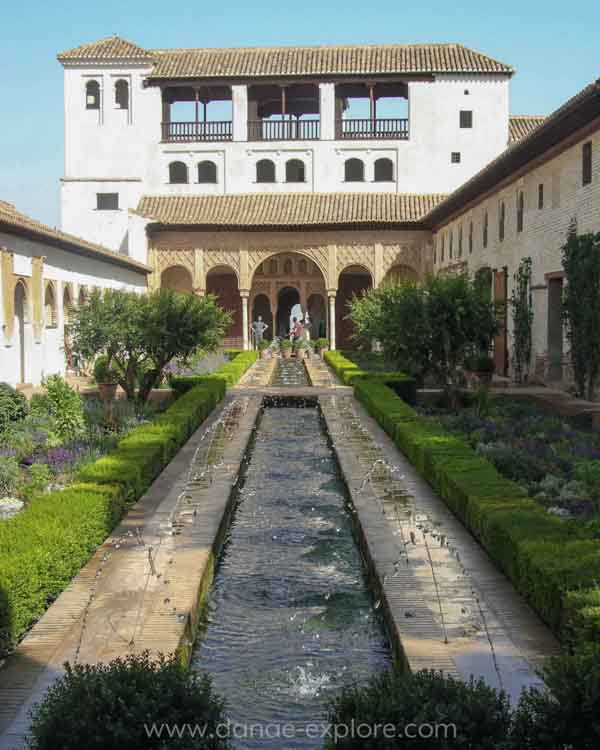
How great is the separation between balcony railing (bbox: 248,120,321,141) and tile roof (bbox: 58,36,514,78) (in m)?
2.17

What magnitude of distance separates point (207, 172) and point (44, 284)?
58.6 feet

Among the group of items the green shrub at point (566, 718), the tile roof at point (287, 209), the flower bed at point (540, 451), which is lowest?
the flower bed at point (540, 451)

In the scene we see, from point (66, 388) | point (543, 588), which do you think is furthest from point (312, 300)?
point (543, 588)

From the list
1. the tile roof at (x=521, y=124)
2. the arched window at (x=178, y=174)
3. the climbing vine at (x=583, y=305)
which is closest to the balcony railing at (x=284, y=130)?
the arched window at (x=178, y=174)

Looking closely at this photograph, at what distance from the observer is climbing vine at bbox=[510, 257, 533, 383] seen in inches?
853

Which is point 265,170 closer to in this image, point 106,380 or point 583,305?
point 106,380

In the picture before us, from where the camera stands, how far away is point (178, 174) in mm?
39656

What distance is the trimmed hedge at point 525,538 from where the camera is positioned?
5.40 metres

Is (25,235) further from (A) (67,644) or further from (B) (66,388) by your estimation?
(A) (67,644)

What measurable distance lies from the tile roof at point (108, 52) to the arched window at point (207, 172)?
455 centimetres

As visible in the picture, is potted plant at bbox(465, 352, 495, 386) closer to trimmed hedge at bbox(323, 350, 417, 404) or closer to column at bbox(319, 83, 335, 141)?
trimmed hedge at bbox(323, 350, 417, 404)

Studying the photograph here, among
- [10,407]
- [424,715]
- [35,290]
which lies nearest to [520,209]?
[35,290]

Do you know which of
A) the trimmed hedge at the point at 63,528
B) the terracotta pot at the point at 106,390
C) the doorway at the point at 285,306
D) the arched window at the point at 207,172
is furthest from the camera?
the doorway at the point at 285,306

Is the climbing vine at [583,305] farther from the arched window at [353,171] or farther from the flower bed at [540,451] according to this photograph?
the arched window at [353,171]
